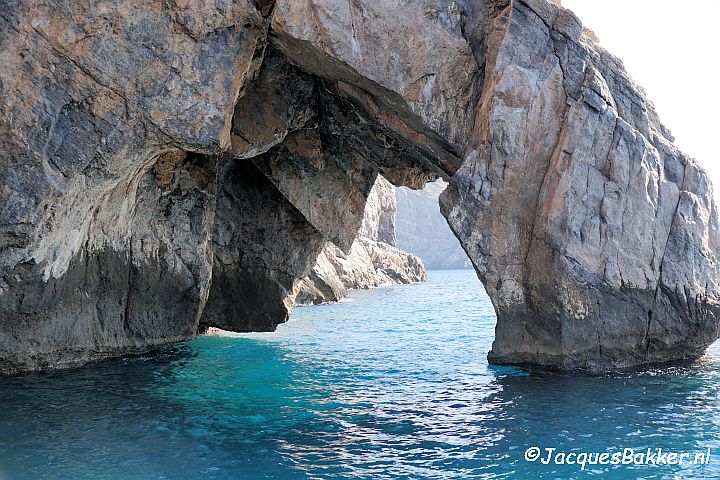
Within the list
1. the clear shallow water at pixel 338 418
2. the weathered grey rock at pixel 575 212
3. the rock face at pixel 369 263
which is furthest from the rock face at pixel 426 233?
the weathered grey rock at pixel 575 212

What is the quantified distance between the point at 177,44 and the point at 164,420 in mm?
8035

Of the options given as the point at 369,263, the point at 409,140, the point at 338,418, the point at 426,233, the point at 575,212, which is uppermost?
the point at 426,233

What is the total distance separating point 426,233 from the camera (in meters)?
147

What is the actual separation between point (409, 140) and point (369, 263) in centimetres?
4927

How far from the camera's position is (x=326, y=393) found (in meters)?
15.8

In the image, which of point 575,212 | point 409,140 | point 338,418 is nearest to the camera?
point 338,418

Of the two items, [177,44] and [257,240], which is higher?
[177,44]

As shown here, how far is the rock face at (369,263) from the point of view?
46.3m

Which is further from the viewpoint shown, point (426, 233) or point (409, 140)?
point (426, 233)

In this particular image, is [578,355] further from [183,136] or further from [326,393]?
[183,136]

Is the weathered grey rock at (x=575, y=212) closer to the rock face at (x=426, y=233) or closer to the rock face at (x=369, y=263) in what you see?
the rock face at (x=369, y=263)

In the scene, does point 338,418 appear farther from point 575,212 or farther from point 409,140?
point 409,140

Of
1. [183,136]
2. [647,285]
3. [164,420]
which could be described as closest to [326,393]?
[164,420]

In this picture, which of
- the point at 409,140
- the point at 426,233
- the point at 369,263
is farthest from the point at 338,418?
the point at 426,233
